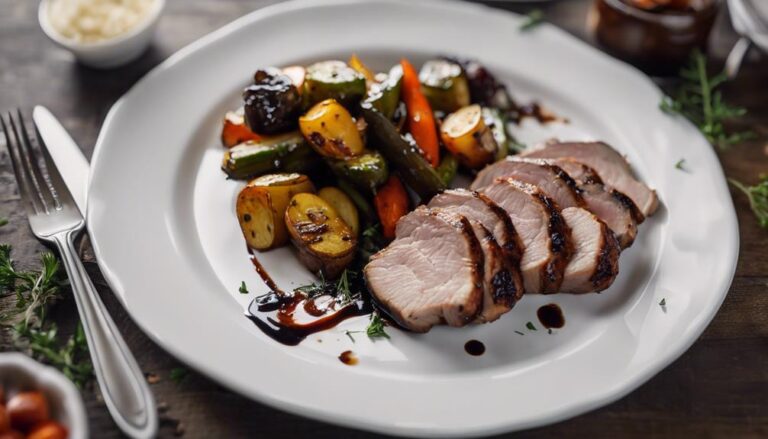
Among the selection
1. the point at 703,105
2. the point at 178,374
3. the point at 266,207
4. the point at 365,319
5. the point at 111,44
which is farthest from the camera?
the point at 703,105

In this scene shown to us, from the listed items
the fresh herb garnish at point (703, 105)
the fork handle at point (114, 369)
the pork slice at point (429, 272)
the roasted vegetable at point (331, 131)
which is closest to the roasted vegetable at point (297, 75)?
Answer: the roasted vegetable at point (331, 131)

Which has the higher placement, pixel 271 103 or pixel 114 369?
pixel 271 103

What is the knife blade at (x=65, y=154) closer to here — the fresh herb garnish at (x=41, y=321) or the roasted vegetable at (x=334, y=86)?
the fresh herb garnish at (x=41, y=321)

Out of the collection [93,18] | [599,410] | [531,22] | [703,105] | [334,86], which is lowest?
[599,410]

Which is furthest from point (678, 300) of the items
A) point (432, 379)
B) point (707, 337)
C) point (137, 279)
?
point (137, 279)

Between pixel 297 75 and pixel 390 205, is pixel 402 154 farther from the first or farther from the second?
pixel 297 75

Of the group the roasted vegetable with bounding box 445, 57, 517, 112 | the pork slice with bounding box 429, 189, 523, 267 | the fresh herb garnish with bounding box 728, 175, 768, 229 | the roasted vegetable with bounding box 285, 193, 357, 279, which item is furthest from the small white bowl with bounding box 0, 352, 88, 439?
the fresh herb garnish with bounding box 728, 175, 768, 229

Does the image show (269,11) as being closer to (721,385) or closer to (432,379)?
(432,379)

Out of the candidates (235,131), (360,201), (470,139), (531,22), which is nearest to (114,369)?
(360,201)
